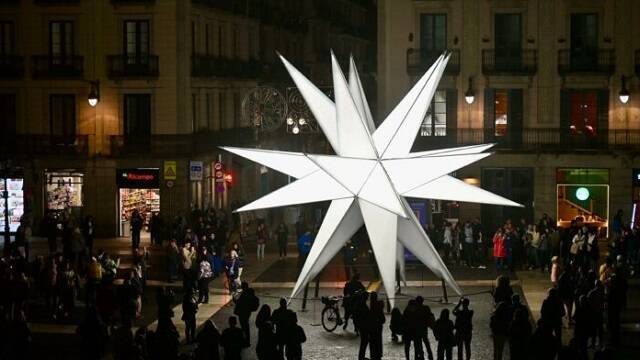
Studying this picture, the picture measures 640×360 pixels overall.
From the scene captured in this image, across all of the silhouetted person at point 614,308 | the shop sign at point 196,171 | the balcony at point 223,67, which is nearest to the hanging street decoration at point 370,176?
the silhouetted person at point 614,308

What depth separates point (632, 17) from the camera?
48969 mm

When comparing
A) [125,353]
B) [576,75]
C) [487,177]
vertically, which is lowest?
[125,353]

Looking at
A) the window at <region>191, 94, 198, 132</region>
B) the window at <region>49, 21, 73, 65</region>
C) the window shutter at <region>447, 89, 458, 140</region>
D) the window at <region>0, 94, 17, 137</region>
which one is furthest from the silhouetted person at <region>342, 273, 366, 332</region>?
the window at <region>0, 94, 17, 137</region>

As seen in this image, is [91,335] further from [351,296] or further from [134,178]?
[134,178]

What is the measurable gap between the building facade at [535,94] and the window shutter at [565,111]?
0.04 metres

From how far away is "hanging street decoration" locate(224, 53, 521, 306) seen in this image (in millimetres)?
28672

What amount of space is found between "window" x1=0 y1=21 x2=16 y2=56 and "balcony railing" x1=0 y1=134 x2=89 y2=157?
3587mm

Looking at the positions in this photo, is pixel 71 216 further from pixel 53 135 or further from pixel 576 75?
pixel 576 75

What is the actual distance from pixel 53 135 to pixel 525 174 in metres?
19.0

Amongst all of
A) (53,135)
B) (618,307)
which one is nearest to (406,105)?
(618,307)

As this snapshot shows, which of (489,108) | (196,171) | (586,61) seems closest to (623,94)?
(586,61)

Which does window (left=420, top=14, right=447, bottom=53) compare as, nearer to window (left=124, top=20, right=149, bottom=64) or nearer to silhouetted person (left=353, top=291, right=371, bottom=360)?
window (left=124, top=20, right=149, bottom=64)

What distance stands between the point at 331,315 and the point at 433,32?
22492mm

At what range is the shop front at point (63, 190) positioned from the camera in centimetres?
5128
